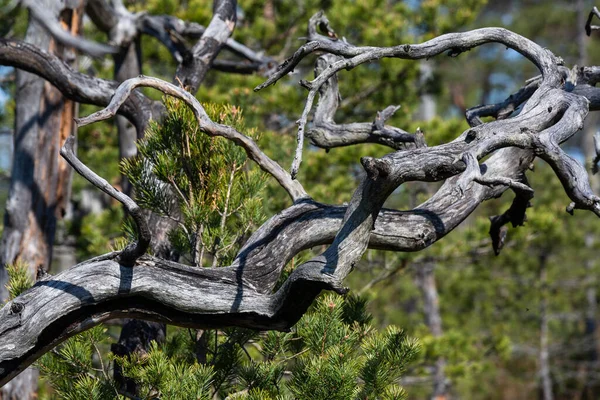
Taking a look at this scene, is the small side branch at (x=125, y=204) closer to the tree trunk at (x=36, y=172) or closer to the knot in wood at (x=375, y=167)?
the knot in wood at (x=375, y=167)

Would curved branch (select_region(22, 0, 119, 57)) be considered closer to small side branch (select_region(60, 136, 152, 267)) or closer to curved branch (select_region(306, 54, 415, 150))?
small side branch (select_region(60, 136, 152, 267))

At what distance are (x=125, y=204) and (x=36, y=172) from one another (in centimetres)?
341

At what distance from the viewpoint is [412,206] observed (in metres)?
6.86

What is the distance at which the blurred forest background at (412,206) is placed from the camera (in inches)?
274

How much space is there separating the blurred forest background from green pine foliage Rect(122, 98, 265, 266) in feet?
2.76

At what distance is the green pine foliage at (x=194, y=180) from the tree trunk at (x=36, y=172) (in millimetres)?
2517

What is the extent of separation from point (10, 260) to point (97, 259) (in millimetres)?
3039

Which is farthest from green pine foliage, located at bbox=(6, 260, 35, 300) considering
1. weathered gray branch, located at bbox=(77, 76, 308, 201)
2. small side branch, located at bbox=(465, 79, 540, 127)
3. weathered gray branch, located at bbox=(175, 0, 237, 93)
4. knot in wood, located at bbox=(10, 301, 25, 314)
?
small side branch, located at bbox=(465, 79, 540, 127)

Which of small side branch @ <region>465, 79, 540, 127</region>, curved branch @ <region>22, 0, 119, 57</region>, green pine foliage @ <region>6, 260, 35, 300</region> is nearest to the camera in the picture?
curved branch @ <region>22, 0, 119, 57</region>

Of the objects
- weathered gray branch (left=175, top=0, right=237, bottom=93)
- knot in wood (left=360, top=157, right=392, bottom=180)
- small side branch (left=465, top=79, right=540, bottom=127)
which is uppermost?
weathered gray branch (left=175, top=0, right=237, bottom=93)

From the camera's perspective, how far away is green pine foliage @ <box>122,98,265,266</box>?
9.95 feet

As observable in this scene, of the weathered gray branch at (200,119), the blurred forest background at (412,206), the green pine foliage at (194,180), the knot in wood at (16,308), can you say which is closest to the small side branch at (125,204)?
the weathered gray branch at (200,119)

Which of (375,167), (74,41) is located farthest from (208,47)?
(74,41)

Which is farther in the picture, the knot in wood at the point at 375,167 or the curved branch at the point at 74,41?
the knot in wood at the point at 375,167
